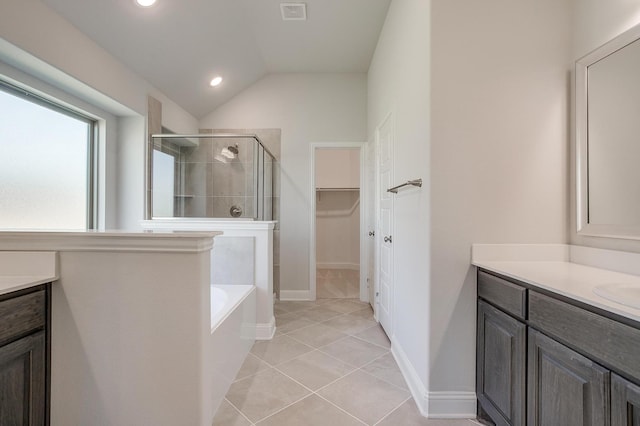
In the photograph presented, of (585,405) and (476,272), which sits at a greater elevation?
(476,272)

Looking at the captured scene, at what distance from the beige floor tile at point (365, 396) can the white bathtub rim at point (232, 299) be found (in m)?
0.76

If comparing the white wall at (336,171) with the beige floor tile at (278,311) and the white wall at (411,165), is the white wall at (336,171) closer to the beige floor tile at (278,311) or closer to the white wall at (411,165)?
the beige floor tile at (278,311)

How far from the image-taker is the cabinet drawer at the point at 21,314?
43.3 inches

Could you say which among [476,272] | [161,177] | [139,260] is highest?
[161,177]

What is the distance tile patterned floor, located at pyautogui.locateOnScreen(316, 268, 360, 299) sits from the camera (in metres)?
4.20

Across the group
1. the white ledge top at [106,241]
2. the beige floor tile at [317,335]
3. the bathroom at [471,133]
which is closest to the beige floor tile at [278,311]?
the beige floor tile at [317,335]

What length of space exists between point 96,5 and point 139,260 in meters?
1.74

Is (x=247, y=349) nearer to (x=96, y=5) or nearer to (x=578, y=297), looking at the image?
(x=578, y=297)

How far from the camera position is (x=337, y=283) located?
4.84 metres

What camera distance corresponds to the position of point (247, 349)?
2.37 m

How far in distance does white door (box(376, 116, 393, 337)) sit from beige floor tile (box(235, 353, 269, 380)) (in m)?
1.07

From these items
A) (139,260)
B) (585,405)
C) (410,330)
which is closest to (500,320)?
(585,405)

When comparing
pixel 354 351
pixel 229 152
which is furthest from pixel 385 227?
pixel 229 152

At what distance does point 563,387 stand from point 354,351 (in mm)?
1583
